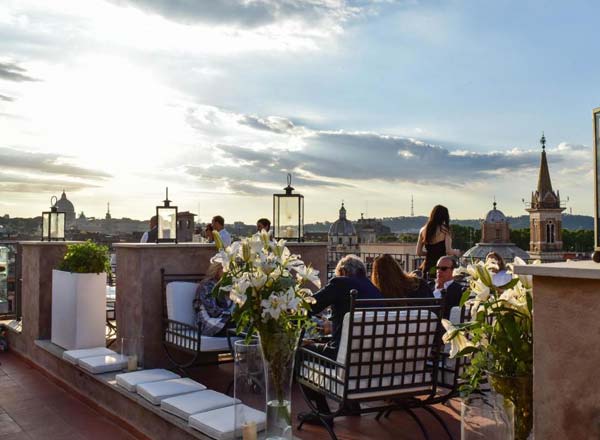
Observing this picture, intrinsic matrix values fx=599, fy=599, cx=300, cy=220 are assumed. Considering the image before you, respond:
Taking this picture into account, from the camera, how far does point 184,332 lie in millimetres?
4379

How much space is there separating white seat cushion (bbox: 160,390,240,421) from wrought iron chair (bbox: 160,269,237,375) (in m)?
0.43

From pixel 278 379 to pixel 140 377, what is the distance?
1.85 meters

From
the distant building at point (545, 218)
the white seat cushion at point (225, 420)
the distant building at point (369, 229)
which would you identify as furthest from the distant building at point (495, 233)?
the white seat cushion at point (225, 420)

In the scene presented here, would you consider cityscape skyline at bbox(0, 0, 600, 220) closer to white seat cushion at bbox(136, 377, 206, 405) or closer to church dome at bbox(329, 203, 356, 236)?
white seat cushion at bbox(136, 377, 206, 405)

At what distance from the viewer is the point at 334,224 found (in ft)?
319

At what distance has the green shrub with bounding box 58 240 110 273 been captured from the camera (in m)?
5.55

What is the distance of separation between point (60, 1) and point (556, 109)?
649 centimetres

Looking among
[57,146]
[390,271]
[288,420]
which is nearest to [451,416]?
[390,271]

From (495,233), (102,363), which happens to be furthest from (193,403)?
(495,233)

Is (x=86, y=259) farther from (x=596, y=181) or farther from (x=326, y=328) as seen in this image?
(x=596, y=181)

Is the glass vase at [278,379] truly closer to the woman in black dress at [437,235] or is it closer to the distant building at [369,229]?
the woman in black dress at [437,235]

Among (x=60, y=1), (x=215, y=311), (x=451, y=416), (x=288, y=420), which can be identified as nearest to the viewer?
(x=288, y=420)

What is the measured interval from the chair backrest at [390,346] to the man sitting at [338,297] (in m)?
0.19

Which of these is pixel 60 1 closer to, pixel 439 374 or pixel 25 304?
pixel 25 304
